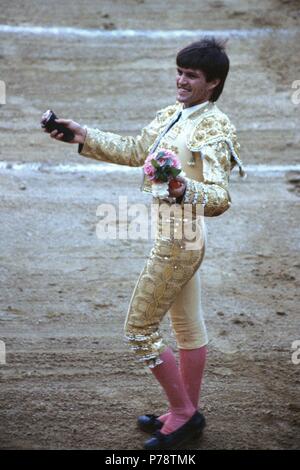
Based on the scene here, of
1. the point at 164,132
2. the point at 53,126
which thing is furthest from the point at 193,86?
the point at 53,126

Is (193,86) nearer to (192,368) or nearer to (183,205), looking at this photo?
(183,205)

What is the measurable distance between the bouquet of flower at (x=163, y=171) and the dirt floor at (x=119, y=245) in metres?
1.33

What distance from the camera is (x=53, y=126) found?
13.2 feet

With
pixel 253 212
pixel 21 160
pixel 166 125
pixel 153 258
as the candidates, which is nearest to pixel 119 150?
pixel 166 125

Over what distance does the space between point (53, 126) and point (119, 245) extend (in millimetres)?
2573

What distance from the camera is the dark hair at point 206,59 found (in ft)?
12.8

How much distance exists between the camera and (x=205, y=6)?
10.7 metres

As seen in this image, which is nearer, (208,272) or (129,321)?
(129,321)

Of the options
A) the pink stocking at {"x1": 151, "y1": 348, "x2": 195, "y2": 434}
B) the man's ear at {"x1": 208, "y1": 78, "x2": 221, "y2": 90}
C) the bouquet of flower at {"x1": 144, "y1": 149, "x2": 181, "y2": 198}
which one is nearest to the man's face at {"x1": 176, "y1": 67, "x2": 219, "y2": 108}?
the man's ear at {"x1": 208, "y1": 78, "x2": 221, "y2": 90}

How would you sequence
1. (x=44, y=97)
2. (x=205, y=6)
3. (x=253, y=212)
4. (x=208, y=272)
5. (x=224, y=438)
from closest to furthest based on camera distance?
(x=224, y=438)
(x=208, y=272)
(x=253, y=212)
(x=44, y=97)
(x=205, y=6)

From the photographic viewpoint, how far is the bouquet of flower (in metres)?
3.59

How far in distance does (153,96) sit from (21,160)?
1.71 metres

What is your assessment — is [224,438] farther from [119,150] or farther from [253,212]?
[253,212]

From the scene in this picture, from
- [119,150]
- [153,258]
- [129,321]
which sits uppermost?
[119,150]
